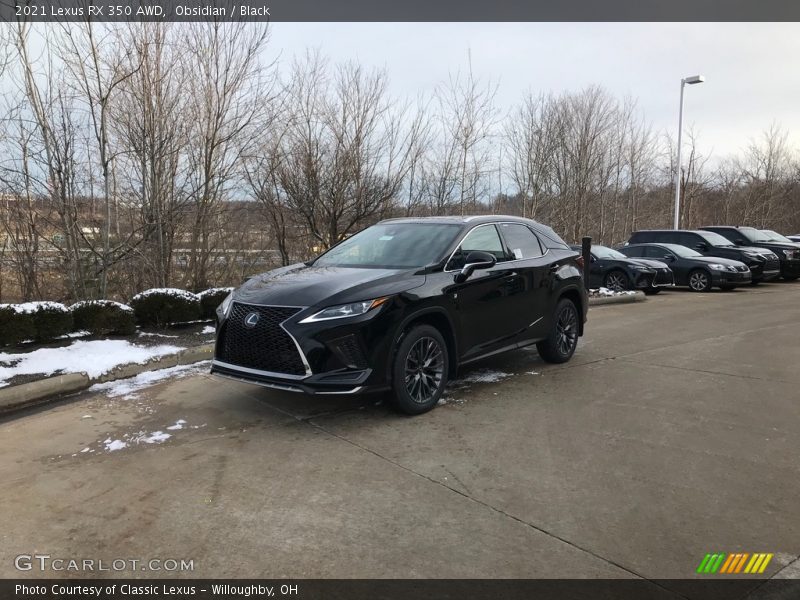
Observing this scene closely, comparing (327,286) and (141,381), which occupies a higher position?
(327,286)

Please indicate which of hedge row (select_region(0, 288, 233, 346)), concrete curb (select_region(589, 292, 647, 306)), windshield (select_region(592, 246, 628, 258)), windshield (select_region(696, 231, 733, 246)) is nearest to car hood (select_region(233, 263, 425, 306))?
hedge row (select_region(0, 288, 233, 346))

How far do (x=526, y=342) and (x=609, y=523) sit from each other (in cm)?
334

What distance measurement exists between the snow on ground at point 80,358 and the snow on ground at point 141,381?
0.71 ft

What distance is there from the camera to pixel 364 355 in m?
4.68

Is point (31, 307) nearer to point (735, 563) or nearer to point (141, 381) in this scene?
point (141, 381)

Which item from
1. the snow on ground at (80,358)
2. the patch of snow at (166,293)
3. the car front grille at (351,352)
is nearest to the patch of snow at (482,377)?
the car front grille at (351,352)

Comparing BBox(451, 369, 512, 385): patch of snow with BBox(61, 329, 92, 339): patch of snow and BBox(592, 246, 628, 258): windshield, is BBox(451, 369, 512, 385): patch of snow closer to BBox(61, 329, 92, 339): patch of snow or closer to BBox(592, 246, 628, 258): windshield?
BBox(61, 329, 92, 339): patch of snow

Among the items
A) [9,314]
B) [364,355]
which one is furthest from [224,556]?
[9,314]

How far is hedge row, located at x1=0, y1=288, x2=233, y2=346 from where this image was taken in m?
6.94

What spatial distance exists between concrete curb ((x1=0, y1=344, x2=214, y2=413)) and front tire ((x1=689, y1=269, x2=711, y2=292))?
15.4 meters

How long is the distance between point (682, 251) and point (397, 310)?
52.5 feet

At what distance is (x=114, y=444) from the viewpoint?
14.8ft

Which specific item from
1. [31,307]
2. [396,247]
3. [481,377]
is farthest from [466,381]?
[31,307]

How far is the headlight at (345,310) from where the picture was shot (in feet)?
15.2
